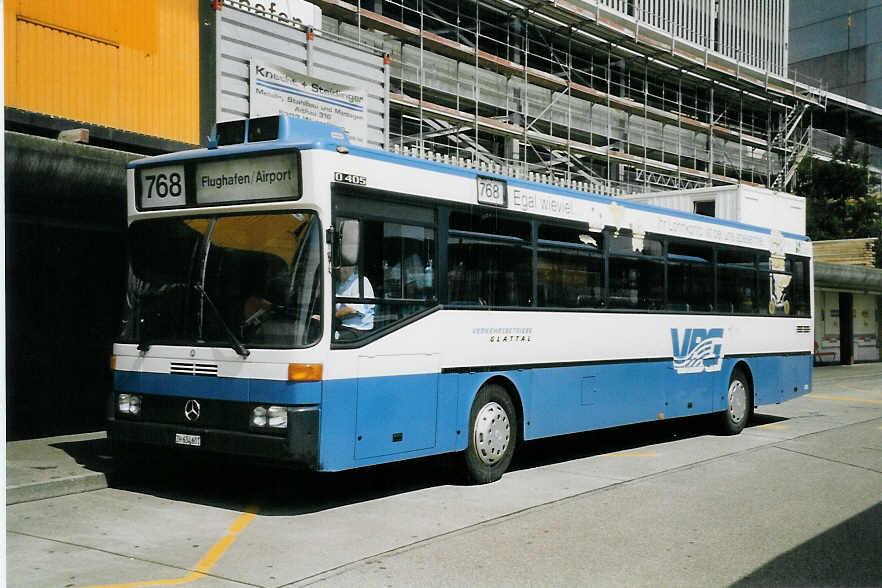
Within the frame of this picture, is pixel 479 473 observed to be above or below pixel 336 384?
below

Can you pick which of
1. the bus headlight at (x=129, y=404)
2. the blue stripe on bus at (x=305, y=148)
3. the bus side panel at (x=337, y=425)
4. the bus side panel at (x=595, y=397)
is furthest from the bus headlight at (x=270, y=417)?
the bus side panel at (x=595, y=397)

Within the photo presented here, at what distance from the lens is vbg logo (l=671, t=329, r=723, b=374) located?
13.0 meters

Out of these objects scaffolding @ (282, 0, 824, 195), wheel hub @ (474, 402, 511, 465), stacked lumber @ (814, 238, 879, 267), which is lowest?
wheel hub @ (474, 402, 511, 465)

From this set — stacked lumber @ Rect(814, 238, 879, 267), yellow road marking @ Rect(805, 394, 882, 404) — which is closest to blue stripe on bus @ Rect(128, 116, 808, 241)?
yellow road marking @ Rect(805, 394, 882, 404)

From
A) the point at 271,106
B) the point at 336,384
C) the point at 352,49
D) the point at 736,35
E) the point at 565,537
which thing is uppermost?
the point at 736,35

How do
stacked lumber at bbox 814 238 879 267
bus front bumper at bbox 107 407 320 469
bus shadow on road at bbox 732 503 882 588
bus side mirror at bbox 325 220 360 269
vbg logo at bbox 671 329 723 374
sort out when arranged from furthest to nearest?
stacked lumber at bbox 814 238 879 267 < vbg logo at bbox 671 329 723 374 < bus side mirror at bbox 325 220 360 269 < bus front bumper at bbox 107 407 320 469 < bus shadow on road at bbox 732 503 882 588

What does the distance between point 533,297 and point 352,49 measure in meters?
7.01

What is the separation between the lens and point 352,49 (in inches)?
621

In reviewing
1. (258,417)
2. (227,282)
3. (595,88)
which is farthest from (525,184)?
(595,88)

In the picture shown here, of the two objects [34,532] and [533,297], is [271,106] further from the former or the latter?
[34,532]

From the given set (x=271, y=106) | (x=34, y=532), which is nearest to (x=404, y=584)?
(x=34, y=532)

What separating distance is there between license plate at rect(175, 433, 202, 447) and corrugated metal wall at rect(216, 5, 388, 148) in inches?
244

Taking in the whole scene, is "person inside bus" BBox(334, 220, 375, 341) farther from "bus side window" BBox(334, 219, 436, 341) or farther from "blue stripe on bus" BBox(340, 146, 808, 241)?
"blue stripe on bus" BBox(340, 146, 808, 241)

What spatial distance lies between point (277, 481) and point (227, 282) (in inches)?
98.7
